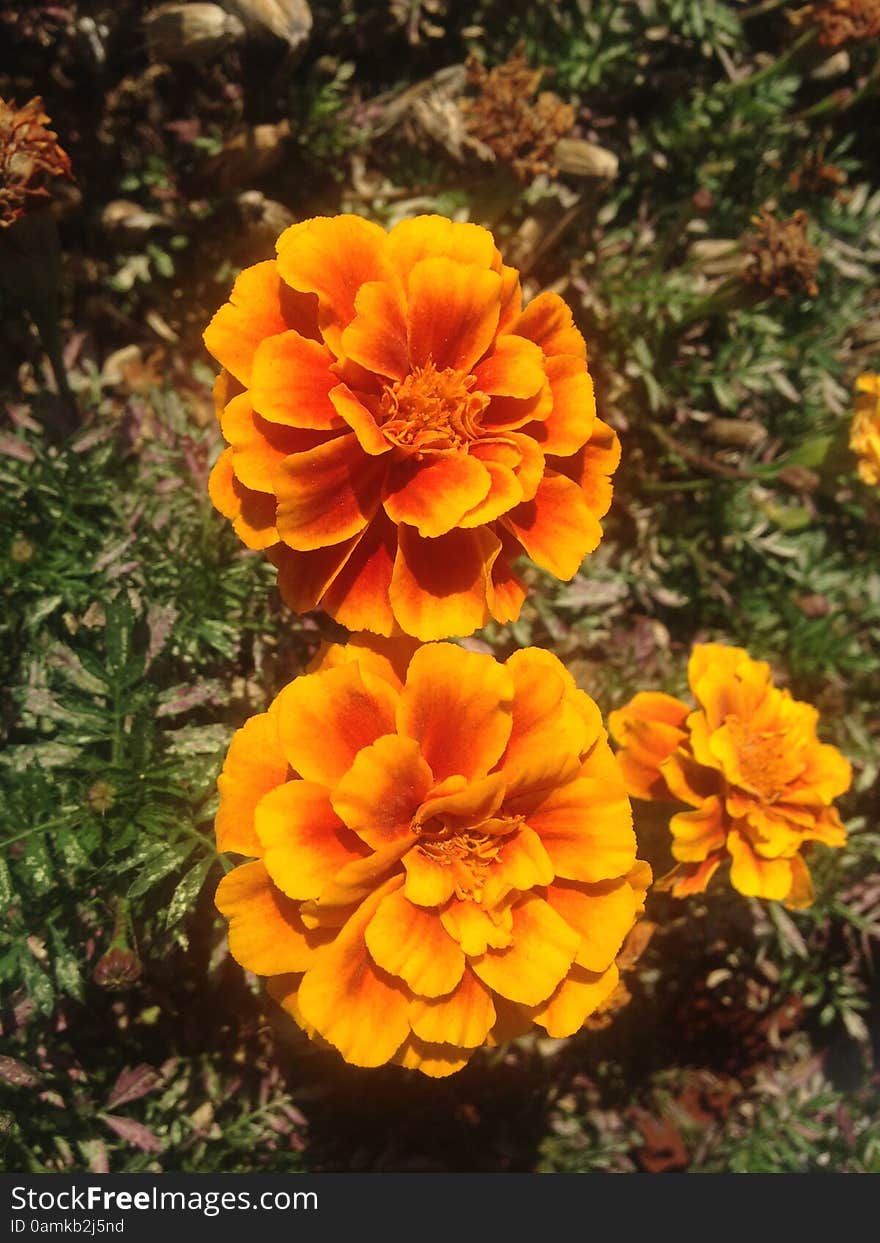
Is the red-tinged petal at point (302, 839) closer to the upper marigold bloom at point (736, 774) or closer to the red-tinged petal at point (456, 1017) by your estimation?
the red-tinged petal at point (456, 1017)

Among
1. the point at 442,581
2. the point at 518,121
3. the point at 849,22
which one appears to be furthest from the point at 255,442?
the point at 849,22

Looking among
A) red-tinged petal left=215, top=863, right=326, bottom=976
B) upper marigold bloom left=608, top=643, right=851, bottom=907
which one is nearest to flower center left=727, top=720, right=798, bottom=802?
upper marigold bloom left=608, top=643, right=851, bottom=907

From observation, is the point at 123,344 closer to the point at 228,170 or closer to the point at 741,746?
the point at 228,170

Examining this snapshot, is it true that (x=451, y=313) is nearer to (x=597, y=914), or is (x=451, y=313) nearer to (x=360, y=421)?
(x=360, y=421)

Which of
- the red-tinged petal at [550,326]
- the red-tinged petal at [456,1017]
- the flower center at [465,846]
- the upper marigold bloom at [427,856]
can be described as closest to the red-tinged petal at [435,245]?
the red-tinged petal at [550,326]

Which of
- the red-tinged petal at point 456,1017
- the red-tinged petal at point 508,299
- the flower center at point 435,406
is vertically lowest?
the red-tinged petal at point 456,1017

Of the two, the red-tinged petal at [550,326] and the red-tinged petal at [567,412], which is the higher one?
the red-tinged petal at [550,326]

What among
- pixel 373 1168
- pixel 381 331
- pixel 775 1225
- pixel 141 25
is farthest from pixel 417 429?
pixel 775 1225
